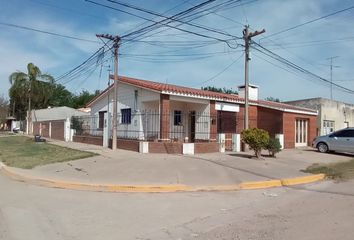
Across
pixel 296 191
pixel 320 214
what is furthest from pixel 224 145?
pixel 320 214

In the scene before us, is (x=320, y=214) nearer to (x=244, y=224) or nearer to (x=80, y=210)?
(x=244, y=224)

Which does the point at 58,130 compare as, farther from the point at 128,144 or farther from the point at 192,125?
the point at 128,144

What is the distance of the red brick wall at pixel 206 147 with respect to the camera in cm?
2128

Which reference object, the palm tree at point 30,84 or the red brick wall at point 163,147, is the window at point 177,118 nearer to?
the red brick wall at point 163,147

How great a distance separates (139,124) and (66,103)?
53039 millimetres

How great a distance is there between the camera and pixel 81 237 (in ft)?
22.6

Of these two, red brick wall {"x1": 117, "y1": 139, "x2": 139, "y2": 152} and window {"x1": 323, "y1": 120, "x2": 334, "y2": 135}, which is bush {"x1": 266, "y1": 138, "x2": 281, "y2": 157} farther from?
window {"x1": 323, "y1": 120, "x2": 334, "y2": 135}

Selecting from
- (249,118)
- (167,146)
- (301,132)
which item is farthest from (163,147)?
(301,132)

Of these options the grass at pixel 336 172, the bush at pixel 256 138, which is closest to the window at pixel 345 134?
the grass at pixel 336 172

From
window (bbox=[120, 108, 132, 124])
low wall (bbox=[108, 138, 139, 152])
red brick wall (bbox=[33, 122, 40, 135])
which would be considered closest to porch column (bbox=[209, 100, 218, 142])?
window (bbox=[120, 108, 132, 124])

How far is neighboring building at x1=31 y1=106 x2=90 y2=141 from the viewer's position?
3327 cm

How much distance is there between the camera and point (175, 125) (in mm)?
25391

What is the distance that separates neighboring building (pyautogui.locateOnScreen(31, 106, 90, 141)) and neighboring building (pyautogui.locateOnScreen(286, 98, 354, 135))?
20.6 meters

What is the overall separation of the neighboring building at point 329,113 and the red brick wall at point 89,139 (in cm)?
1945
